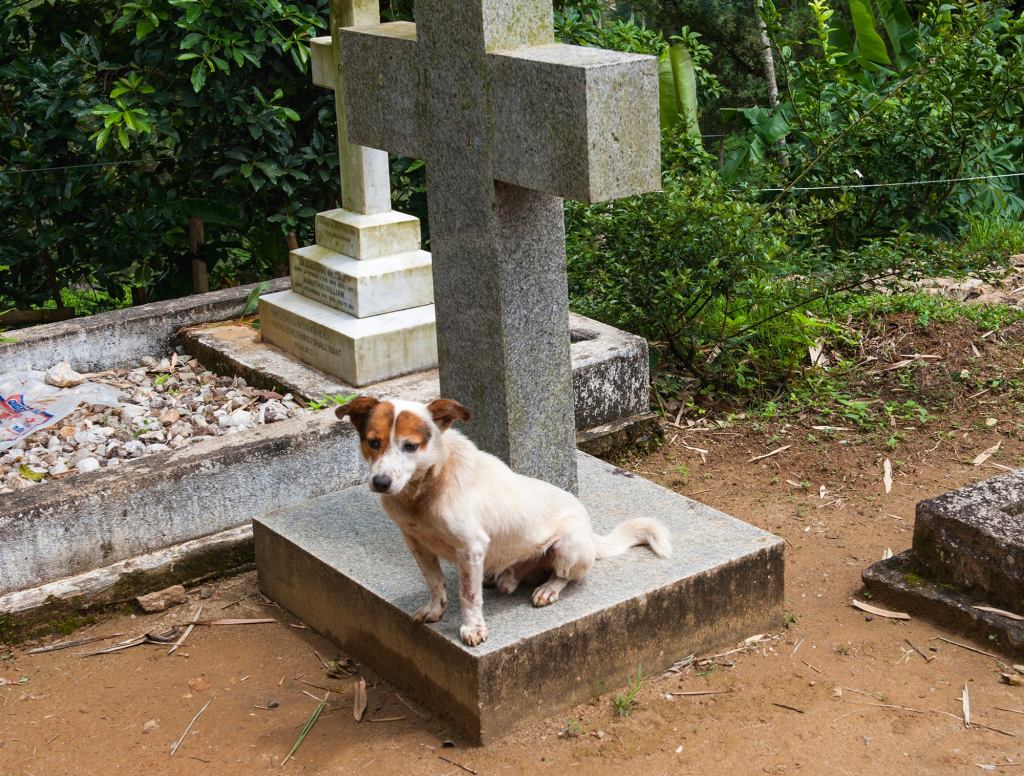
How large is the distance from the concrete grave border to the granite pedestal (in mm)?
1782

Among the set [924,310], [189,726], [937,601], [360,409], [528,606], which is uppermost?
[360,409]

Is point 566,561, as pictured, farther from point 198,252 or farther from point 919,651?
point 198,252

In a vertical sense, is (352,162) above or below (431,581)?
above

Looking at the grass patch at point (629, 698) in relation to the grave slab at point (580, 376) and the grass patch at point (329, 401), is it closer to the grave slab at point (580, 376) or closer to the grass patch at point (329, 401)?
the grave slab at point (580, 376)

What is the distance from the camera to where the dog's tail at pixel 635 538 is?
439cm

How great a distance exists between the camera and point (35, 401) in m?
5.93

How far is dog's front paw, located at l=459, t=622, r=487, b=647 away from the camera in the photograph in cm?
385

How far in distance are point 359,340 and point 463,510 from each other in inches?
88.2

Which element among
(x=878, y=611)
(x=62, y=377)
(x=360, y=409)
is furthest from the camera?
(x=62, y=377)

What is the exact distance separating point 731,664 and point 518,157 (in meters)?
1.97

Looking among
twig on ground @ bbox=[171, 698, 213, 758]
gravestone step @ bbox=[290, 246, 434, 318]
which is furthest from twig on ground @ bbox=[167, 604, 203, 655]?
gravestone step @ bbox=[290, 246, 434, 318]

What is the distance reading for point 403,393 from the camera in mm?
5781

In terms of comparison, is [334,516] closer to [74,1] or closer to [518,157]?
[518,157]

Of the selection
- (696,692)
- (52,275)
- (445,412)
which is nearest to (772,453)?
(696,692)
